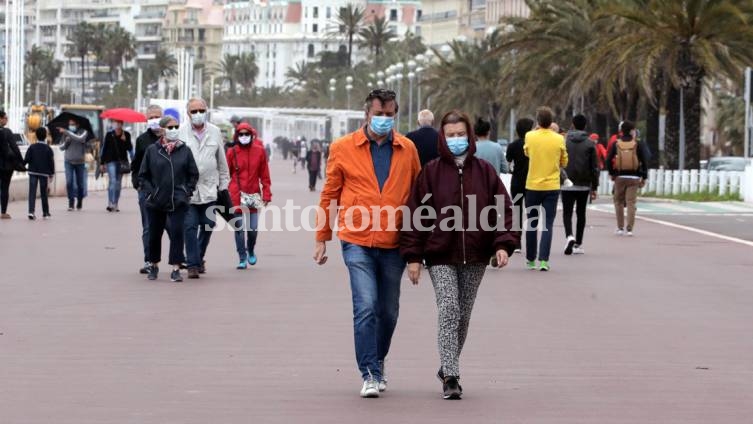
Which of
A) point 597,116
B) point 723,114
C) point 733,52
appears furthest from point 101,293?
point 723,114

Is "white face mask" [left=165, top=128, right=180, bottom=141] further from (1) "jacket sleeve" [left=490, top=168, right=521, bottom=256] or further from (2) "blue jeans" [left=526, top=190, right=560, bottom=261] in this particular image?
(1) "jacket sleeve" [left=490, top=168, right=521, bottom=256]

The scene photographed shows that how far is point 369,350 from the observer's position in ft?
32.0

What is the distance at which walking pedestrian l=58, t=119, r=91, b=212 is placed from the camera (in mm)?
32406

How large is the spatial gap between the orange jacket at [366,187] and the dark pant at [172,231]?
23.9 feet

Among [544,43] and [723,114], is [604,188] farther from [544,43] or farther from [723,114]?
[723,114]

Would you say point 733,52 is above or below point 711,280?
above

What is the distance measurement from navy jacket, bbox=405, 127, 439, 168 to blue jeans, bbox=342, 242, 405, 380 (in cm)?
681

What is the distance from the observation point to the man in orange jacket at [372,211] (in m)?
9.78

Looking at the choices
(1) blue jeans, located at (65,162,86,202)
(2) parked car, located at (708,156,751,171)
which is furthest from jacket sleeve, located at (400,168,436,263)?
(2) parked car, located at (708,156,751,171)

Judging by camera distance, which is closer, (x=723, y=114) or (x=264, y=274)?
(x=264, y=274)

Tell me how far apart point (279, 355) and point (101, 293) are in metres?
4.67

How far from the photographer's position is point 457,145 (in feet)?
31.7

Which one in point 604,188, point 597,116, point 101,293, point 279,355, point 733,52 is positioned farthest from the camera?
point 597,116

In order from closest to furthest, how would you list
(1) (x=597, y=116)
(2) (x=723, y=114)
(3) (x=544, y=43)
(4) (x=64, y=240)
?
(4) (x=64, y=240), (3) (x=544, y=43), (1) (x=597, y=116), (2) (x=723, y=114)
